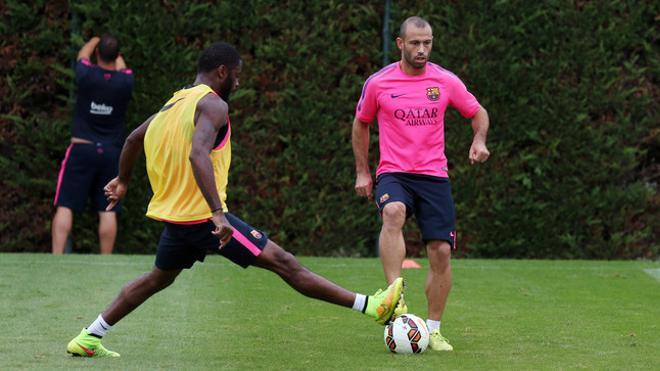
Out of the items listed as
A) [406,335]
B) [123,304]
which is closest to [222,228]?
[123,304]

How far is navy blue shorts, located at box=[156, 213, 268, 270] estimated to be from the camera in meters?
7.11

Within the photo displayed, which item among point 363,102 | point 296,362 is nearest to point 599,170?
point 363,102

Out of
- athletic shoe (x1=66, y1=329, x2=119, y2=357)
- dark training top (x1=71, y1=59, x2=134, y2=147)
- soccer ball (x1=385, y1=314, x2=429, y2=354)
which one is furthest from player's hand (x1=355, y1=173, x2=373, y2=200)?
dark training top (x1=71, y1=59, x2=134, y2=147)

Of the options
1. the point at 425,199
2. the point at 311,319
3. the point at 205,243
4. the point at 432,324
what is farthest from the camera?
the point at 311,319

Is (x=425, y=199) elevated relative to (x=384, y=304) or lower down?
elevated

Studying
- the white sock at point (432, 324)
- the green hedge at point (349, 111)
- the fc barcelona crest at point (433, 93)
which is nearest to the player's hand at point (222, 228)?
the white sock at point (432, 324)

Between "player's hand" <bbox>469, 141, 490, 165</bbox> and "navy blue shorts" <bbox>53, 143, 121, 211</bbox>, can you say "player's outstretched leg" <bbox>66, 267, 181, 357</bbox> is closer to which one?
"player's hand" <bbox>469, 141, 490, 165</bbox>

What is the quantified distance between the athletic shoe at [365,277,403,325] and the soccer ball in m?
0.16

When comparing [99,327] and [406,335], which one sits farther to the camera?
[406,335]

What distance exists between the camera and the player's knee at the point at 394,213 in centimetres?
810

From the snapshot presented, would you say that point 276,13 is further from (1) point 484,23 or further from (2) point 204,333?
(2) point 204,333

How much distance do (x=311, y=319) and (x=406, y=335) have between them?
1.69 meters

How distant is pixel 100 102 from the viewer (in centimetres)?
1397

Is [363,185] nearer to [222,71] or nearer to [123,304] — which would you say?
[222,71]
